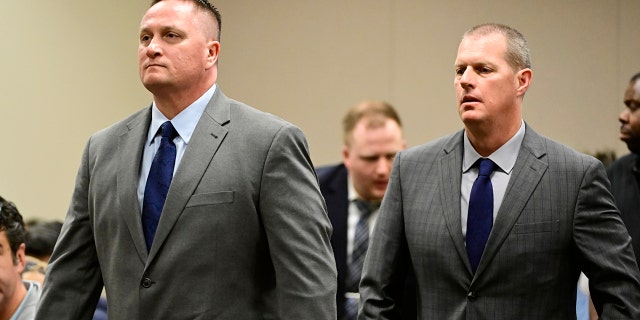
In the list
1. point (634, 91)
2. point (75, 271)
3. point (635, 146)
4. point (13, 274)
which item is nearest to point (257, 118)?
point (75, 271)

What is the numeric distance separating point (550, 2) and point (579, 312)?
3202mm

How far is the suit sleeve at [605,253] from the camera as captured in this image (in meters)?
2.93

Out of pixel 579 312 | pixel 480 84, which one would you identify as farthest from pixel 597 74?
pixel 480 84

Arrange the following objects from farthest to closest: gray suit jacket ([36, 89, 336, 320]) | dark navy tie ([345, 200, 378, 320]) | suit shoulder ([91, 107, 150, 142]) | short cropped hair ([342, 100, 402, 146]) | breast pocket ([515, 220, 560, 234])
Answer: short cropped hair ([342, 100, 402, 146]) → dark navy tie ([345, 200, 378, 320]) → breast pocket ([515, 220, 560, 234]) → suit shoulder ([91, 107, 150, 142]) → gray suit jacket ([36, 89, 336, 320])

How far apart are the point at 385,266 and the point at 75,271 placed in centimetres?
92

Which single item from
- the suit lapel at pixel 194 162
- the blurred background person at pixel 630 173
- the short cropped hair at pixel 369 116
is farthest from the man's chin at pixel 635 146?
the suit lapel at pixel 194 162

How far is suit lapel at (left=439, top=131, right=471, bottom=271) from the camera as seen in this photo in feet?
9.80

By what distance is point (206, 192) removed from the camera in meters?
2.63

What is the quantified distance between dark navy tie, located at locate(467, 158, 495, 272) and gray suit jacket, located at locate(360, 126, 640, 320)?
4 centimetres

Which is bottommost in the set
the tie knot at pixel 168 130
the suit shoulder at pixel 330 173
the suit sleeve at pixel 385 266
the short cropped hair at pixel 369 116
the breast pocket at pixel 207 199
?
the suit sleeve at pixel 385 266

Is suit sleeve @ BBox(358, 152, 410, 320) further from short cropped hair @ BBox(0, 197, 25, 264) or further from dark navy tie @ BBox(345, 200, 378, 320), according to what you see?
short cropped hair @ BBox(0, 197, 25, 264)

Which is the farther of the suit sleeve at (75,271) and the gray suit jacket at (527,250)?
the gray suit jacket at (527,250)

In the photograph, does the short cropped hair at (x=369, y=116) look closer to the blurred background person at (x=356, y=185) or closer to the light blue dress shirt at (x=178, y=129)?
the blurred background person at (x=356, y=185)

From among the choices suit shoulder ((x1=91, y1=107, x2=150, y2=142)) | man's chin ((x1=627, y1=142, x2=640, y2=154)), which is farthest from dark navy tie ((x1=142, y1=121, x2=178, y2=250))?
man's chin ((x1=627, y1=142, x2=640, y2=154))
